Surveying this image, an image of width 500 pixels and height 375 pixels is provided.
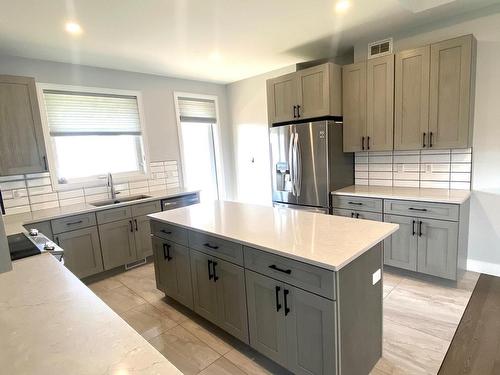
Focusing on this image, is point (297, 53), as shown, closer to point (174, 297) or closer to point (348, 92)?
point (348, 92)

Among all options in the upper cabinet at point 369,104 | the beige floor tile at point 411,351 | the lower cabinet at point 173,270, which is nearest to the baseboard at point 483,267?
the beige floor tile at point 411,351

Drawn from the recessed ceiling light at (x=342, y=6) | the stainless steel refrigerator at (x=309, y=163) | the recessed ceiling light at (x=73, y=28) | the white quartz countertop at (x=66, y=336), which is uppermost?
the recessed ceiling light at (x=73, y=28)

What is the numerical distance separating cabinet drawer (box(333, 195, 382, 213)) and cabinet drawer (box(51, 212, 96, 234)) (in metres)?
2.73

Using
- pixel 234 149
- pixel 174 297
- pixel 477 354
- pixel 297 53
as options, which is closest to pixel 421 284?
pixel 477 354

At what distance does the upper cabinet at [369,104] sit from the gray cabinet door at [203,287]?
2.20 meters

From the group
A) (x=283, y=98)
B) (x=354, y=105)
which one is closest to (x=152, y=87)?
(x=283, y=98)

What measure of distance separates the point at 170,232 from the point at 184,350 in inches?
A: 35.8

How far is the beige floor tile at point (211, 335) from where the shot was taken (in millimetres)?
2080

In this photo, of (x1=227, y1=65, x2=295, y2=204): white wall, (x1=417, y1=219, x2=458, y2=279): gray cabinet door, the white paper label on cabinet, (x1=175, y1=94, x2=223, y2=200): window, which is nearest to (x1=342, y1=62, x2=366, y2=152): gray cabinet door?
(x1=417, y1=219, x2=458, y2=279): gray cabinet door

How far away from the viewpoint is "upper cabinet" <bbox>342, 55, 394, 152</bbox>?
120 inches

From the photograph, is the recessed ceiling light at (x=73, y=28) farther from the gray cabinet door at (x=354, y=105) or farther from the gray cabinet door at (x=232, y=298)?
the gray cabinet door at (x=354, y=105)

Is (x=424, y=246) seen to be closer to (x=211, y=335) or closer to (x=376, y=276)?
(x=376, y=276)

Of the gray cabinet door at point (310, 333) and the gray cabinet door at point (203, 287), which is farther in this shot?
the gray cabinet door at point (203, 287)

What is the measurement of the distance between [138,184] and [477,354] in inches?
155
